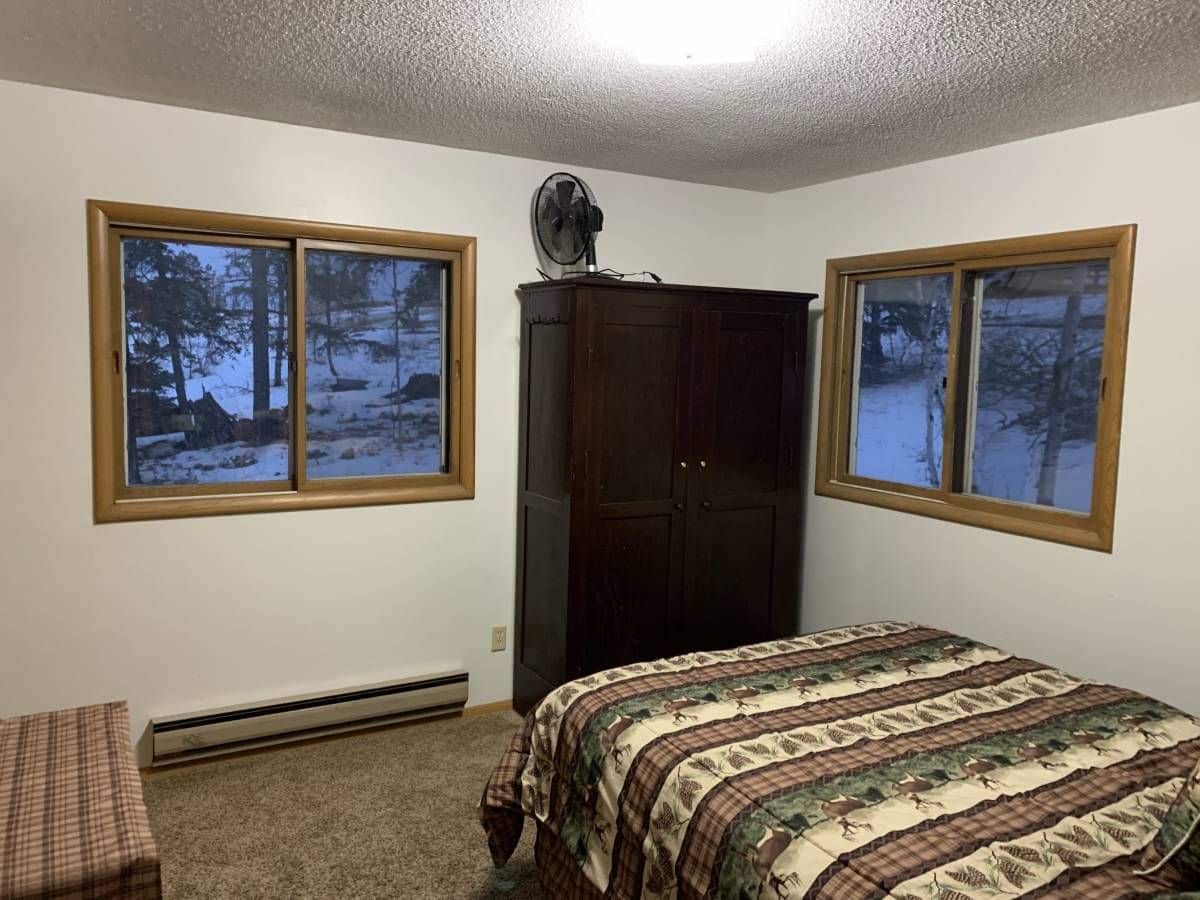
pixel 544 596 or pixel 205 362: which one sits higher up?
pixel 205 362

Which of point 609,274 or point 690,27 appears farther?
point 609,274

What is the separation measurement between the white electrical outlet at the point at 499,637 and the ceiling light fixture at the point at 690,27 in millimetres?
2423

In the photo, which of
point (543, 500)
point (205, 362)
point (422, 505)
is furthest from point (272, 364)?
point (543, 500)

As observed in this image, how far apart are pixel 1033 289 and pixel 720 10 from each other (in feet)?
6.17

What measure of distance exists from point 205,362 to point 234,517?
59cm

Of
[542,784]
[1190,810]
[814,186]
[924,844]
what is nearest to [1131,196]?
[814,186]

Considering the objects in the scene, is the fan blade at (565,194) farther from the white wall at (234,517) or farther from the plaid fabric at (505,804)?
the plaid fabric at (505,804)

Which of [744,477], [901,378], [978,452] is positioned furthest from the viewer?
[901,378]

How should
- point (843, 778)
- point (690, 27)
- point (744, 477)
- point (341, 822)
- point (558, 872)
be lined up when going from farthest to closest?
point (744, 477) < point (341, 822) < point (558, 872) < point (690, 27) < point (843, 778)

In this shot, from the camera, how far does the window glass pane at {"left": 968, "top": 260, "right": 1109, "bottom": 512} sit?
10.4 ft

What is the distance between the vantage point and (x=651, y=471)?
357 centimetres

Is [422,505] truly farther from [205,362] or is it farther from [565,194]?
[565,194]

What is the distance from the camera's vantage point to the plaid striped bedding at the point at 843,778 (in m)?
1.65

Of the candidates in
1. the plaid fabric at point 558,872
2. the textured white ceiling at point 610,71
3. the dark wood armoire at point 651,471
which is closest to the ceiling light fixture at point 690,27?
the textured white ceiling at point 610,71
